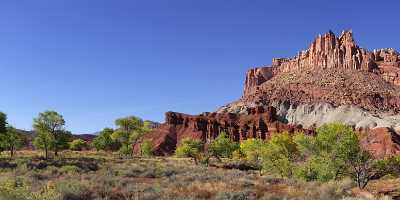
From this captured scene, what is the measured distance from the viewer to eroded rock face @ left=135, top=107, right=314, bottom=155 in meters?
154

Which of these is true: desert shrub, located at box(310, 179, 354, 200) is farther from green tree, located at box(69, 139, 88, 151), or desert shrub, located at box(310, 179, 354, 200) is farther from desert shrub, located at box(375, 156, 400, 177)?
green tree, located at box(69, 139, 88, 151)

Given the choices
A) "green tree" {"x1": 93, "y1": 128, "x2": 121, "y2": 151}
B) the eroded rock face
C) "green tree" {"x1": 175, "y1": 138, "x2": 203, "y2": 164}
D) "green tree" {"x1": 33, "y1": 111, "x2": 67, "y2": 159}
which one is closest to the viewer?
"green tree" {"x1": 33, "y1": 111, "x2": 67, "y2": 159}

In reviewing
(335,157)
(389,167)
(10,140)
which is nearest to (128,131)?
(10,140)

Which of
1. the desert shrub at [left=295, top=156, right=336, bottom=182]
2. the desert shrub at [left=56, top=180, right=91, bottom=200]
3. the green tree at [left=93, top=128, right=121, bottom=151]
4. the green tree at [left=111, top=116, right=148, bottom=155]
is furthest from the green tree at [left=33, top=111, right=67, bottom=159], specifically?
the desert shrub at [left=56, top=180, right=91, bottom=200]

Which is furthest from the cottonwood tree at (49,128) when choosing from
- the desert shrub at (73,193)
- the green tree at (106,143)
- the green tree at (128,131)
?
the desert shrub at (73,193)

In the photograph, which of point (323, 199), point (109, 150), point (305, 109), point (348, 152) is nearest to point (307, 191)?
point (323, 199)

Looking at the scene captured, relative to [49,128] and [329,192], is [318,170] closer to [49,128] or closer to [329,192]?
A: [329,192]

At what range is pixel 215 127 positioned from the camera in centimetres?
16138

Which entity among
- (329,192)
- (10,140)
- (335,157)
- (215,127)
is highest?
(215,127)

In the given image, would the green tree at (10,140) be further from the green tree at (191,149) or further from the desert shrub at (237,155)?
the desert shrub at (237,155)

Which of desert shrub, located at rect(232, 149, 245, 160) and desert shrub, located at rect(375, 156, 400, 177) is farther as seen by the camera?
desert shrub, located at rect(232, 149, 245, 160)

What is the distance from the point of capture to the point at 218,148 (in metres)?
88.8

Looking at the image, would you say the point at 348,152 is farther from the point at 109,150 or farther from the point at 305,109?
the point at 305,109

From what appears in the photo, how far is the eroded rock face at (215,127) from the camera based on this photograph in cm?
15438
